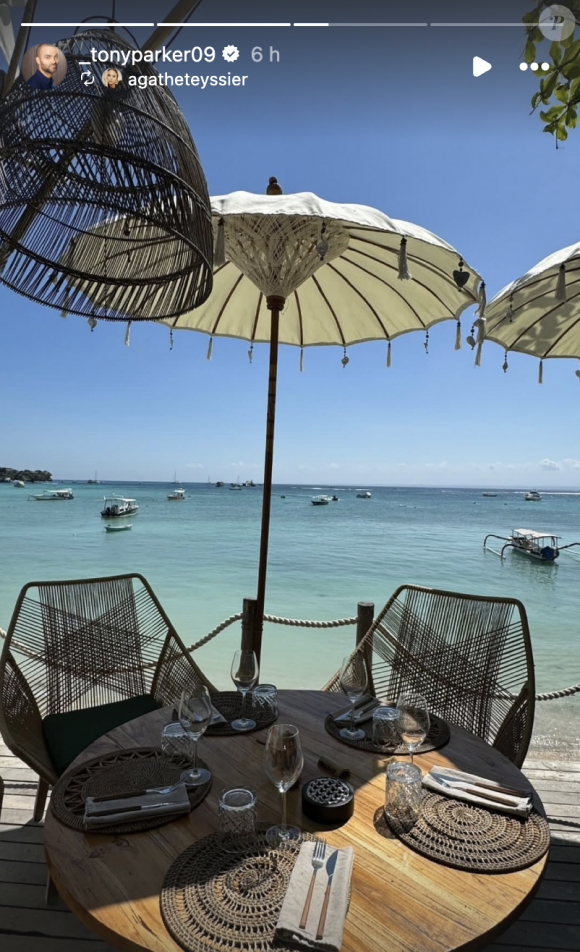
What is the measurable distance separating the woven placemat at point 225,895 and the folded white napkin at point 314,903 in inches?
0.7

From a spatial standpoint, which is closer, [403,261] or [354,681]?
[354,681]

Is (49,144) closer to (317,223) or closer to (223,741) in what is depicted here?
(223,741)

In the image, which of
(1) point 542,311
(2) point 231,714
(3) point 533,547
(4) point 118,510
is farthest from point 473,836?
(4) point 118,510

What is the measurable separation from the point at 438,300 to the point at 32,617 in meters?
2.92

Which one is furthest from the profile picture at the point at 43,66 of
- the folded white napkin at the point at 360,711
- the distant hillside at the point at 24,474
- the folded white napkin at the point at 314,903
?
the distant hillside at the point at 24,474

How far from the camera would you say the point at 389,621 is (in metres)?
2.46

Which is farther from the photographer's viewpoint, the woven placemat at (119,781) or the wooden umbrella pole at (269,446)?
the wooden umbrella pole at (269,446)

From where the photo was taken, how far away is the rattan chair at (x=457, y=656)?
208 centimetres

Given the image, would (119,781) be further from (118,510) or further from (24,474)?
(24,474)

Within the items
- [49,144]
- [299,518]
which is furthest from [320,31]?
[299,518]

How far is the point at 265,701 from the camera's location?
174 centimetres

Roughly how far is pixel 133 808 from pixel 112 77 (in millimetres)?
1702

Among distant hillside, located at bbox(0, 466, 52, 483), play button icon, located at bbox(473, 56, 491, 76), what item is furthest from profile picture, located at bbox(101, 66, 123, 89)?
distant hillside, located at bbox(0, 466, 52, 483)

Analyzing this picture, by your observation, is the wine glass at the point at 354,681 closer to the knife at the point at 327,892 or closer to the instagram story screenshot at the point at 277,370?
the instagram story screenshot at the point at 277,370
